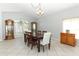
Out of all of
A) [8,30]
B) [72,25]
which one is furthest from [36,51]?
[8,30]

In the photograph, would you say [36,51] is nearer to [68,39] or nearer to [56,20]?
[68,39]

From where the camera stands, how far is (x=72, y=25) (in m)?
6.56

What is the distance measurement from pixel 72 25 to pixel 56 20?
1.47 metres

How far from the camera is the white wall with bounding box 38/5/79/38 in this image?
6.02 meters

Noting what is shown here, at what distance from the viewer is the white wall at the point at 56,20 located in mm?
6019

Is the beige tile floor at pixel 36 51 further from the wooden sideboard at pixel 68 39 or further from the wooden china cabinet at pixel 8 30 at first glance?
the wooden china cabinet at pixel 8 30

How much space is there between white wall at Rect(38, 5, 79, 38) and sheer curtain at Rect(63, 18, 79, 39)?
31 cm

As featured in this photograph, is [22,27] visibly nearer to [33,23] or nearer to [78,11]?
[33,23]

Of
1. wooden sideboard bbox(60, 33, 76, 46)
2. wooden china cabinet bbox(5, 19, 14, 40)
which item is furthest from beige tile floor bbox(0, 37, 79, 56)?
wooden china cabinet bbox(5, 19, 14, 40)

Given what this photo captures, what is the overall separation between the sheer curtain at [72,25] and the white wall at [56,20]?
314 millimetres

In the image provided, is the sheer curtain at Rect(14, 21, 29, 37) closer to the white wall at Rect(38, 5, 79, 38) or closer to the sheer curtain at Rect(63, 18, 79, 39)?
the white wall at Rect(38, 5, 79, 38)

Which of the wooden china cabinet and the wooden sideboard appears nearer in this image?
the wooden sideboard

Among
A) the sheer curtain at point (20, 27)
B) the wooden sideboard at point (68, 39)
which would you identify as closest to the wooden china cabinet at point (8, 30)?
the sheer curtain at point (20, 27)

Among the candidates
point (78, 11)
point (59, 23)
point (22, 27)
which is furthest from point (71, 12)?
point (22, 27)
